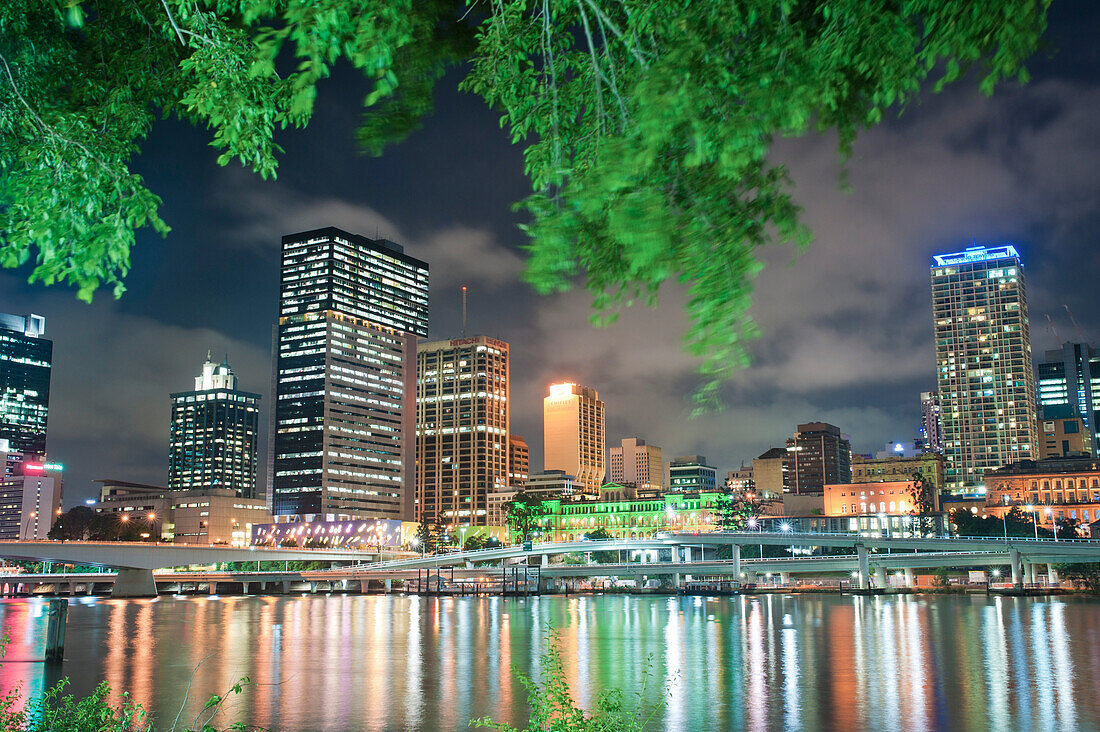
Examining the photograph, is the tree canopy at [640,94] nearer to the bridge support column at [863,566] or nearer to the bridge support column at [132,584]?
the bridge support column at [863,566]

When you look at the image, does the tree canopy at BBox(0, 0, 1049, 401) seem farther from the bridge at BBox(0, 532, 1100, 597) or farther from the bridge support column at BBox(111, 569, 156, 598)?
the bridge support column at BBox(111, 569, 156, 598)

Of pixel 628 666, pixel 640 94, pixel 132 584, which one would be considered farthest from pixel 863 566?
pixel 640 94

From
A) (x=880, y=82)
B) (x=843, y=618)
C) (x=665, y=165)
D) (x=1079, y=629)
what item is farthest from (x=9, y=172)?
(x=843, y=618)

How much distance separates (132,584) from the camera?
140 m

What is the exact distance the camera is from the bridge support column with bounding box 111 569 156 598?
139 metres

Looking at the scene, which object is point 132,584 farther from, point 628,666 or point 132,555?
point 628,666

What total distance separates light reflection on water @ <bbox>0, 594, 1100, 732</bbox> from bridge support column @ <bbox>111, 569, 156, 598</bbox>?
5353 centimetres

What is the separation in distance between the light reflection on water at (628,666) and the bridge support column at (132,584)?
176 feet

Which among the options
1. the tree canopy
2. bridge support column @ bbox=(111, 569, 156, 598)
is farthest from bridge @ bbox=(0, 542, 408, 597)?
the tree canopy

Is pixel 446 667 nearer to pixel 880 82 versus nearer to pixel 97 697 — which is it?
pixel 97 697

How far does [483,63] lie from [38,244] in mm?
4630

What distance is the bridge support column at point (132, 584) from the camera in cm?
13912

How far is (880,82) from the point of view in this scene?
247 inches

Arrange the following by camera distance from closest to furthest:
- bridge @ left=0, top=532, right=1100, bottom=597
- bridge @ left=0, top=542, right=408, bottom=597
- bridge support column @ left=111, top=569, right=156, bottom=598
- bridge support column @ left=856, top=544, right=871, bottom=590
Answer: bridge @ left=0, top=542, right=408, bottom=597 → bridge @ left=0, top=532, right=1100, bottom=597 → bridge support column @ left=856, top=544, right=871, bottom=590 → bridge support column @ left=111, top=569, right=156, bottom=598
